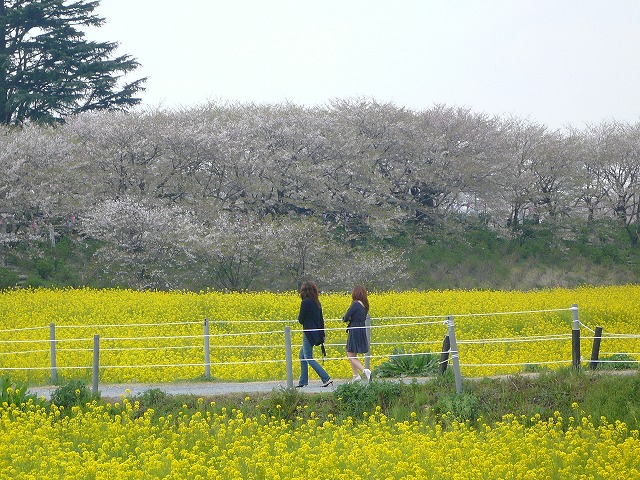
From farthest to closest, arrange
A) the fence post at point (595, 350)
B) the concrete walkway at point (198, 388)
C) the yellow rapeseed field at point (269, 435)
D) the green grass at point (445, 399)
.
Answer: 1. the fence post at point (595, 350)
2. the concrete walkway at point (198, 388)
3. the green grass at point (445, 399)
4. the yellow rapeseed field at point (269, 435)

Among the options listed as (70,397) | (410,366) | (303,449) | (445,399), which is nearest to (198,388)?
(70,397)

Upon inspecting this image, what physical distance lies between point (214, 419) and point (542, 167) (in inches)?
1584

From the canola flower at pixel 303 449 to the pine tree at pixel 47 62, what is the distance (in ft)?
114

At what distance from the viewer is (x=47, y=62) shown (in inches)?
1800

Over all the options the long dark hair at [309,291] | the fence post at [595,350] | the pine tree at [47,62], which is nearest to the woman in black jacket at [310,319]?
the long dark hair at [309,291]

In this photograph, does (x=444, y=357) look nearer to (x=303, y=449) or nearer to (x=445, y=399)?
(x=445, y=399)

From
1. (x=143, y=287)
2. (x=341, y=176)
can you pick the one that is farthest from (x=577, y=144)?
(x=143, y=287)

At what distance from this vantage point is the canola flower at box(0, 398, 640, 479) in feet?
31.0

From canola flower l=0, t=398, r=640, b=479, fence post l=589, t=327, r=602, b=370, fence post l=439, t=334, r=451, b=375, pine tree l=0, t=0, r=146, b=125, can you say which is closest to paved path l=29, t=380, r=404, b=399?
canola flower l=0, t=398, r=640, b=479

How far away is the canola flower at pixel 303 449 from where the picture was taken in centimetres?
945

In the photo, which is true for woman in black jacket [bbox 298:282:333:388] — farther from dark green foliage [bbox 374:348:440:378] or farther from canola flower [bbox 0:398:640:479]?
dark green foliage [bbox 374:348:440:378]

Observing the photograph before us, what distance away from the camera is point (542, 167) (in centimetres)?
5047

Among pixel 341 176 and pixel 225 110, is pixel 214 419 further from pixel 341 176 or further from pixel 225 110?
pixel 225 110

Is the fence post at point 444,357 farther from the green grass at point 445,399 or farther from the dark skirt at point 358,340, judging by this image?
the dark skirt at point 358,340
